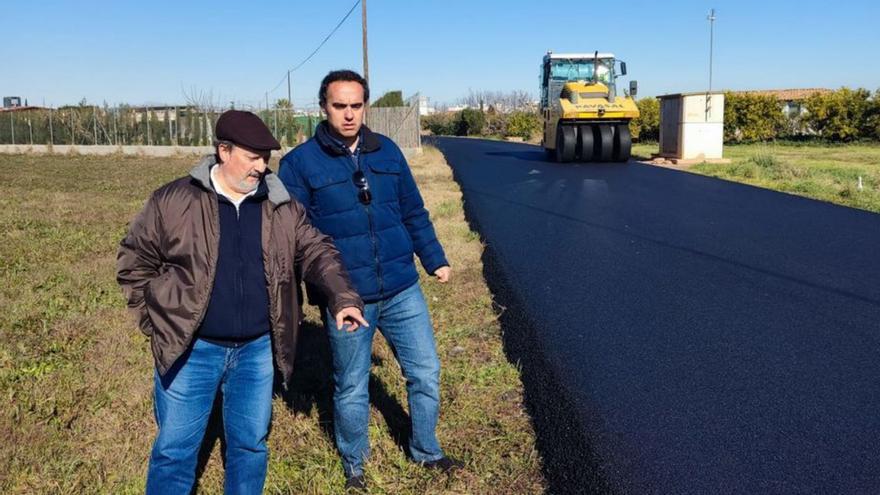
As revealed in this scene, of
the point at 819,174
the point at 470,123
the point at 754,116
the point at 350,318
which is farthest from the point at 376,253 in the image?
the point at 470,123

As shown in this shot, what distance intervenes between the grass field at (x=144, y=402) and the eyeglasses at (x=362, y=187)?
1.26 meters

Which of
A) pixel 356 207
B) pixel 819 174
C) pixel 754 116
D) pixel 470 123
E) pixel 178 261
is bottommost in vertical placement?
pixel 819 174

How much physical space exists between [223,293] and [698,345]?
366 centimetres

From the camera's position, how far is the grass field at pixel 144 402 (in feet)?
12.9

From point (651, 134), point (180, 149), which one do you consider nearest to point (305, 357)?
point (180, 149)

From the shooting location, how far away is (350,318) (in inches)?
128

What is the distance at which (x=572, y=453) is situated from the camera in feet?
13.3

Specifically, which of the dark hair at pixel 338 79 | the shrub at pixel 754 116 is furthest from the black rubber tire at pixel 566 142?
the dark hair at pixel 338 79

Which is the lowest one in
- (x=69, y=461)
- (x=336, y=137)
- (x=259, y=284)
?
(x=69, y=461)

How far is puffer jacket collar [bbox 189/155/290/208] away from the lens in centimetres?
304

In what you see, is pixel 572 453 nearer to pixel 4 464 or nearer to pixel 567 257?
pixel 4 464

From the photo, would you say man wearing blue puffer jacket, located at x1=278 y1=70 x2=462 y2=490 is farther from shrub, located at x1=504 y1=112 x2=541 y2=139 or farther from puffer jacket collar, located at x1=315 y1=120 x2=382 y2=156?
shrub, located at x1=504 y1=112 x2=541 y2=139

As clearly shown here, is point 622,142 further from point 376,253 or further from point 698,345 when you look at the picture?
point 376,253

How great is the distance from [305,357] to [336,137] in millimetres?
2367
